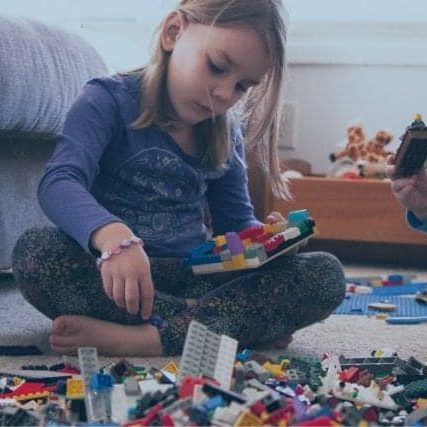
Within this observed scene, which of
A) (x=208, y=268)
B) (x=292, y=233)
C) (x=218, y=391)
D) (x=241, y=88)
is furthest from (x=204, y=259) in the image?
(x=218, y=391)

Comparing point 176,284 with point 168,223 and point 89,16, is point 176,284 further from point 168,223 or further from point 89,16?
point 89,16

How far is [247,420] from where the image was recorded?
587mm

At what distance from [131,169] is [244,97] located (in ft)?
0.65

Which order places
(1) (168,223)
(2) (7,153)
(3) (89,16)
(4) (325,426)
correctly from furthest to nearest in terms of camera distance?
(3) (89,16)
(2) (7,153)
(1) (168,223)
(4) (325,426)

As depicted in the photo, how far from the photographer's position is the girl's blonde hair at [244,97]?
1.03 meters

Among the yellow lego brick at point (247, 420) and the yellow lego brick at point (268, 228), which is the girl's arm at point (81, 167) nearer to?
the yellow lego brick at point (268, 228)

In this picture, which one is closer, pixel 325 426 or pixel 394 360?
pixel 325 426

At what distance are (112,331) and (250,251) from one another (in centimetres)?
19

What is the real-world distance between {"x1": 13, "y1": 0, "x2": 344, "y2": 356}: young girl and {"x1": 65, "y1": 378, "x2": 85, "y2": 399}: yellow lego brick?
20 centimetres

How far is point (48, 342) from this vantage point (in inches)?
40.9

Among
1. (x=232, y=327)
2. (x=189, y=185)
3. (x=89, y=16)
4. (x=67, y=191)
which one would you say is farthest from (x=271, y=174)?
(x=89, y=16)

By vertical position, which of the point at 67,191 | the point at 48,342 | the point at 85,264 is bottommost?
the point at 48,342

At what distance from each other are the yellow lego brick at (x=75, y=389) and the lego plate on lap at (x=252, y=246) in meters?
0.32

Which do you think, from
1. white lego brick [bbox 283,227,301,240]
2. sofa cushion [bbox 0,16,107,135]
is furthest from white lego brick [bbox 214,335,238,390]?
sofa cushion [bbox 0,16,107,135]
